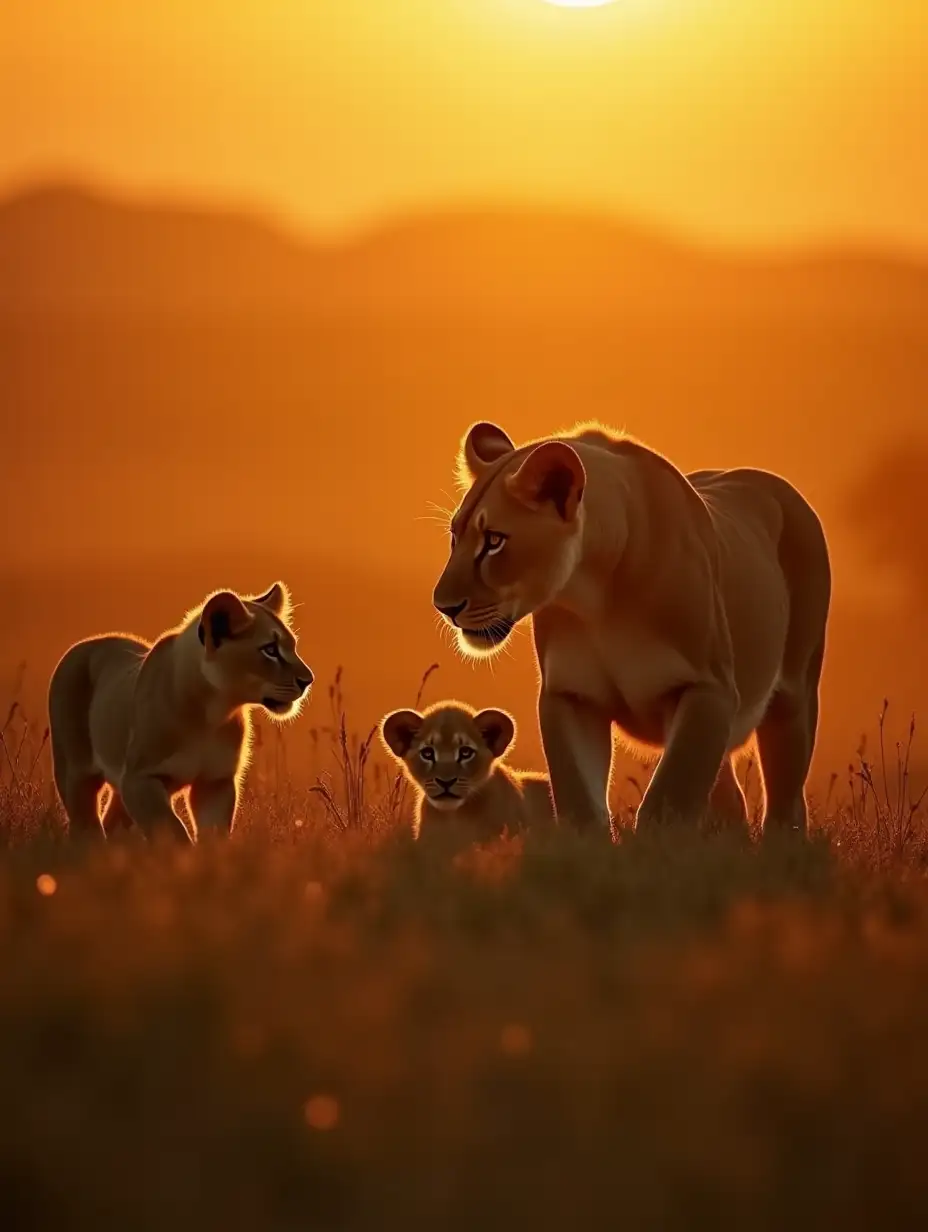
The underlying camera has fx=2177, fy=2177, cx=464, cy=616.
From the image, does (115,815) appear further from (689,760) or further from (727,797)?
(689,760)

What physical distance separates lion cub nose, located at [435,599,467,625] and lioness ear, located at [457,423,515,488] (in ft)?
3.00

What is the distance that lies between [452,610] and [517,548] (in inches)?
12.1

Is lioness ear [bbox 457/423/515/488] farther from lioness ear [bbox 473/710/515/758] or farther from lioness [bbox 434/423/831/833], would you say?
lioness ear [bbox 473/710/515/758]

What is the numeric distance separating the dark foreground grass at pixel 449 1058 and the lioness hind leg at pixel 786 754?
3.90m

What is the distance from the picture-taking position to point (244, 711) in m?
9.42

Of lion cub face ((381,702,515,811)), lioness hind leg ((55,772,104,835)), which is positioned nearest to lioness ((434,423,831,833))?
lion cub face ((381,702,515,811))

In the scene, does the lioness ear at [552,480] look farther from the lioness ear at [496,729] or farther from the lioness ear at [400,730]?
the lioness ear at [400,730]

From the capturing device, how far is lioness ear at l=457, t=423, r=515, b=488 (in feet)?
27.2

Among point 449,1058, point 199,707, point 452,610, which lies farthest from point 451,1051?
point 199,707

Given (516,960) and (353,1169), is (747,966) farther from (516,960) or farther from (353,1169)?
(353,1169)

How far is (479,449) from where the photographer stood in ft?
28.5

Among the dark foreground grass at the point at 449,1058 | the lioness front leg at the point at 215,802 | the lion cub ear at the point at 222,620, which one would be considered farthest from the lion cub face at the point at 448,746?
the dark foreground grass at the point at 449,1058

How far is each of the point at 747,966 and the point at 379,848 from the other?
237cm

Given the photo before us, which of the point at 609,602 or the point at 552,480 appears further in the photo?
the point at 609,602
